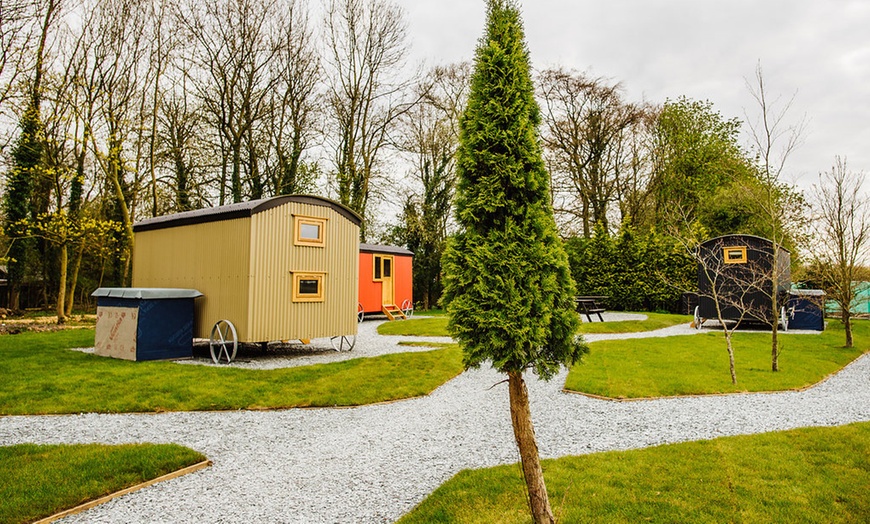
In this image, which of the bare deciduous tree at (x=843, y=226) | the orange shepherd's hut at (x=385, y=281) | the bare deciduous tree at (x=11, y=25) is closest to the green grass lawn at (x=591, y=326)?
the orange shepherd's hut at (x=385, y=281)

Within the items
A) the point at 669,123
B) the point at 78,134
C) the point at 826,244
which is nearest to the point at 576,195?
the point at 669,123

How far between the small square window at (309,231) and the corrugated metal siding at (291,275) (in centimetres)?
9

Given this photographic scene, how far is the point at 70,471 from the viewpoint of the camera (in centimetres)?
433

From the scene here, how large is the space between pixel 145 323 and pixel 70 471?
5897 mm

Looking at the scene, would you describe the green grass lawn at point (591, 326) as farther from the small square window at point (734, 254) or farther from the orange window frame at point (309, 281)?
the orange window frame at point (309, 281)

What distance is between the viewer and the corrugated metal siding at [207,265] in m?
9.73

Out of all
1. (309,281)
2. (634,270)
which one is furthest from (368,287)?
(634,270)

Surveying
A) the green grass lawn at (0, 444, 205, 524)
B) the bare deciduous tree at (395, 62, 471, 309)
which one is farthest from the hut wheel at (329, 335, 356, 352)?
the bare deciduous tree at (395, 62, 471, 309)

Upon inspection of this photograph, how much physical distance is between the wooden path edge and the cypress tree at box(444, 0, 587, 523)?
9.73 feet

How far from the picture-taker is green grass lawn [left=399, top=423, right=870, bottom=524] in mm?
3512

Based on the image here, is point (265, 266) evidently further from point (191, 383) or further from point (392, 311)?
point (392, 311)

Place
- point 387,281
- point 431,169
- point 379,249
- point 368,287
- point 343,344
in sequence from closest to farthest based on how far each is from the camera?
point 343,344
point 368,287
point 379,249
point 387,281
point 431,169

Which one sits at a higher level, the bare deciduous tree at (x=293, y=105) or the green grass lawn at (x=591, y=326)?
the bare deciduous tree at (x=293, y=105)

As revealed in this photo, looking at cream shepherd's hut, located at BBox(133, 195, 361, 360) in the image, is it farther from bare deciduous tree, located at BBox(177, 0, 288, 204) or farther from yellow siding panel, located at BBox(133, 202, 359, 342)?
bare deciduous tree, located at BBox(177, 0, 288, 204)
